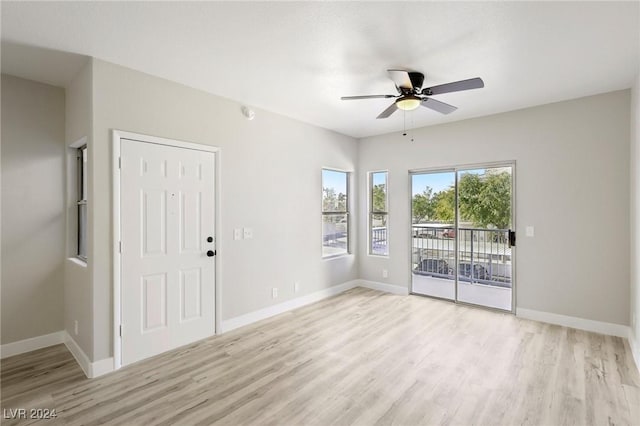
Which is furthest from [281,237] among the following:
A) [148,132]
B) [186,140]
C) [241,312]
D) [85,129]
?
[85,129]

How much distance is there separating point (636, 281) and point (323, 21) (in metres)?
3.92

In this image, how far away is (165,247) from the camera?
129 inches

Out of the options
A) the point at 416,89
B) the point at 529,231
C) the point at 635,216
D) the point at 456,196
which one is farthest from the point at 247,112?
the point at 635,216

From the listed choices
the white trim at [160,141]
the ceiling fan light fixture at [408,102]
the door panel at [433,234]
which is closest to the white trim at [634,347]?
the door panel at [433,234]

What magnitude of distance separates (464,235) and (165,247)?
4.25 meters

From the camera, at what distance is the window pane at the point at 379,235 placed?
224 inches

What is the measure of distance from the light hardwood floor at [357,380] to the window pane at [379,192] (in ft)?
7.98

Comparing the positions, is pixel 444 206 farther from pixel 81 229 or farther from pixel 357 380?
pixel 81 229

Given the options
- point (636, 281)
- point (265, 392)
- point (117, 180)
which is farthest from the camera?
point (636, 281)

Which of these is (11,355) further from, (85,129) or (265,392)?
(265,392)

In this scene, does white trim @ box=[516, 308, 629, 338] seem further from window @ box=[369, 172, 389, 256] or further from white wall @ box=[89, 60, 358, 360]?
white wall @ box=[89, 60, 358, 360]

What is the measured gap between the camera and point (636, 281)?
10.3 ft

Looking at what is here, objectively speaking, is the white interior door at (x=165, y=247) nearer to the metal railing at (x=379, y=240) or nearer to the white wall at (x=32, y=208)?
the white wall at (x=32, y=208)

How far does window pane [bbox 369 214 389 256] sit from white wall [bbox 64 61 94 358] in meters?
4.36
